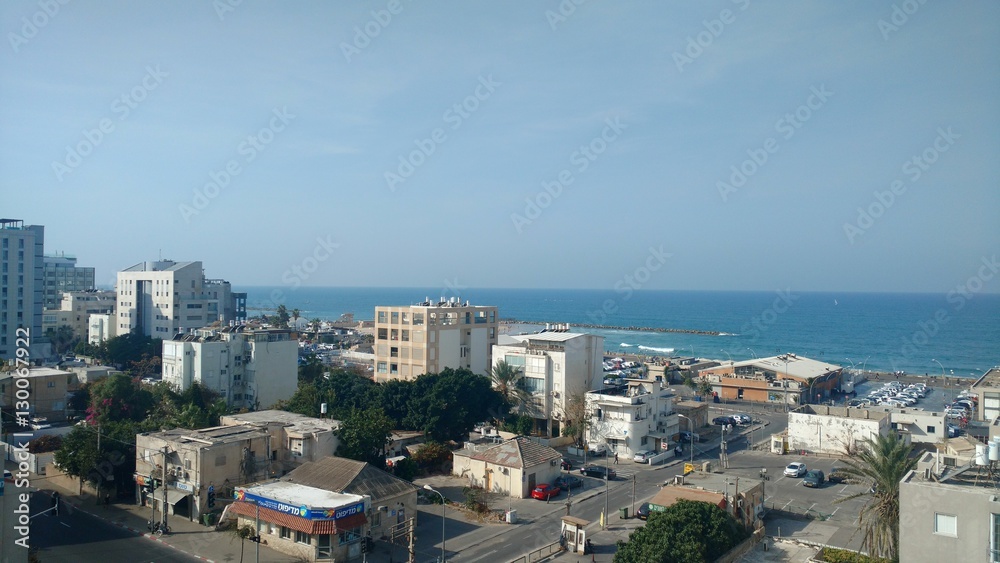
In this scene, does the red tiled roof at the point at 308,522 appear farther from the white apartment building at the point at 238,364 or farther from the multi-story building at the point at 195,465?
the white apartment building at the point at 238,364

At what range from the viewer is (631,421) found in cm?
4188

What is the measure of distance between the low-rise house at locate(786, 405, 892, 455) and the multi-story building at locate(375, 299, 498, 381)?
2251 cm

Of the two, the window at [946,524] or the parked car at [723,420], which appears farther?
the parked car at [723,420]

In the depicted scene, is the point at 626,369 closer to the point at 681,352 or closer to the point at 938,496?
the point at 681,352

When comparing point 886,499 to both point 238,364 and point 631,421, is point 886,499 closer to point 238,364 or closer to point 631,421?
point 631,421

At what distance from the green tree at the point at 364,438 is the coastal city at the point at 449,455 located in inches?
4.3

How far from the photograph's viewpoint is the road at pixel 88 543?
77.0 ft

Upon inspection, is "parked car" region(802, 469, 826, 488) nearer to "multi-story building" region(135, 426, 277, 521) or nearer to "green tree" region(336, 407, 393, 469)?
"green tree" region(336, 407, 393, 469)

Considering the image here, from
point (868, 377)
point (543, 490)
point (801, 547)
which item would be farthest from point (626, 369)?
point (801, 547)

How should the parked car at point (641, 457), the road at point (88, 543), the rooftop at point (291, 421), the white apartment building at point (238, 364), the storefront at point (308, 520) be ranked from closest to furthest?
the road at point (88, 543) < the storefront at point (308, 520) < the rooftop at point (291, 421) < the parked car at point (641, 457) < the white apartment building at point (238, 364)

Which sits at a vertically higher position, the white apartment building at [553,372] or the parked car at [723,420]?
the white apartment building at [553,372]

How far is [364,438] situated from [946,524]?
24.0 m

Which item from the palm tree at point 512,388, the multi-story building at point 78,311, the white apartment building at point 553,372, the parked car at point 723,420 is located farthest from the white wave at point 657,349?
the multi-story building at point 78,311

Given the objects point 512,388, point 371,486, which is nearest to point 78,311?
point 512,388
